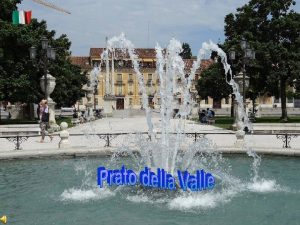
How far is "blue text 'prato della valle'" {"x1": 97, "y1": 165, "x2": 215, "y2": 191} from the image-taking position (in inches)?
385

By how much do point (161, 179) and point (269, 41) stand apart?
3218 centimetres

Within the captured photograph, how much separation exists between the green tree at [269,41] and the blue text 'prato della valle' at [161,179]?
2894cm

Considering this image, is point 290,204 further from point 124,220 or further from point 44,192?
point 44,192

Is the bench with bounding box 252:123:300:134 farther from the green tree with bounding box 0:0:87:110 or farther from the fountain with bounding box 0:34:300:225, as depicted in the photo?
the green tree with bounding box 0:0:87:110

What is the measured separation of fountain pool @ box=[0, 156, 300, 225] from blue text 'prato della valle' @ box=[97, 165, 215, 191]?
21 centimetres

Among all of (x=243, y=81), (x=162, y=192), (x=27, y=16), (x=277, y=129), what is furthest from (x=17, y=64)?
(x=162, y=192)

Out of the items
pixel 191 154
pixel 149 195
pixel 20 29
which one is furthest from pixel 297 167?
pixel 20 29

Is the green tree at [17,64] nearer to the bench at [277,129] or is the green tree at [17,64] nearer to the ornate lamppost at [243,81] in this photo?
the ornate lamppost at [243,81]

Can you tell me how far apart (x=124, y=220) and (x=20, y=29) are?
30539 millimetres

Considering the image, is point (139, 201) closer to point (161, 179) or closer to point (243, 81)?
point (161, 179)

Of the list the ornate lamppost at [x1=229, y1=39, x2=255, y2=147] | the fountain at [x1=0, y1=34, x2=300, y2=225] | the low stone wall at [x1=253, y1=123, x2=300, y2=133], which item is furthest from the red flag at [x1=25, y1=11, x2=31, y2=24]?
the fountain at [x1=0, y1=34, x2=300, y2=225]

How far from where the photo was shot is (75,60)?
111188mm

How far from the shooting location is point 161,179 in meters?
9.93

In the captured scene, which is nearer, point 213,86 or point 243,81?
point 243,81
